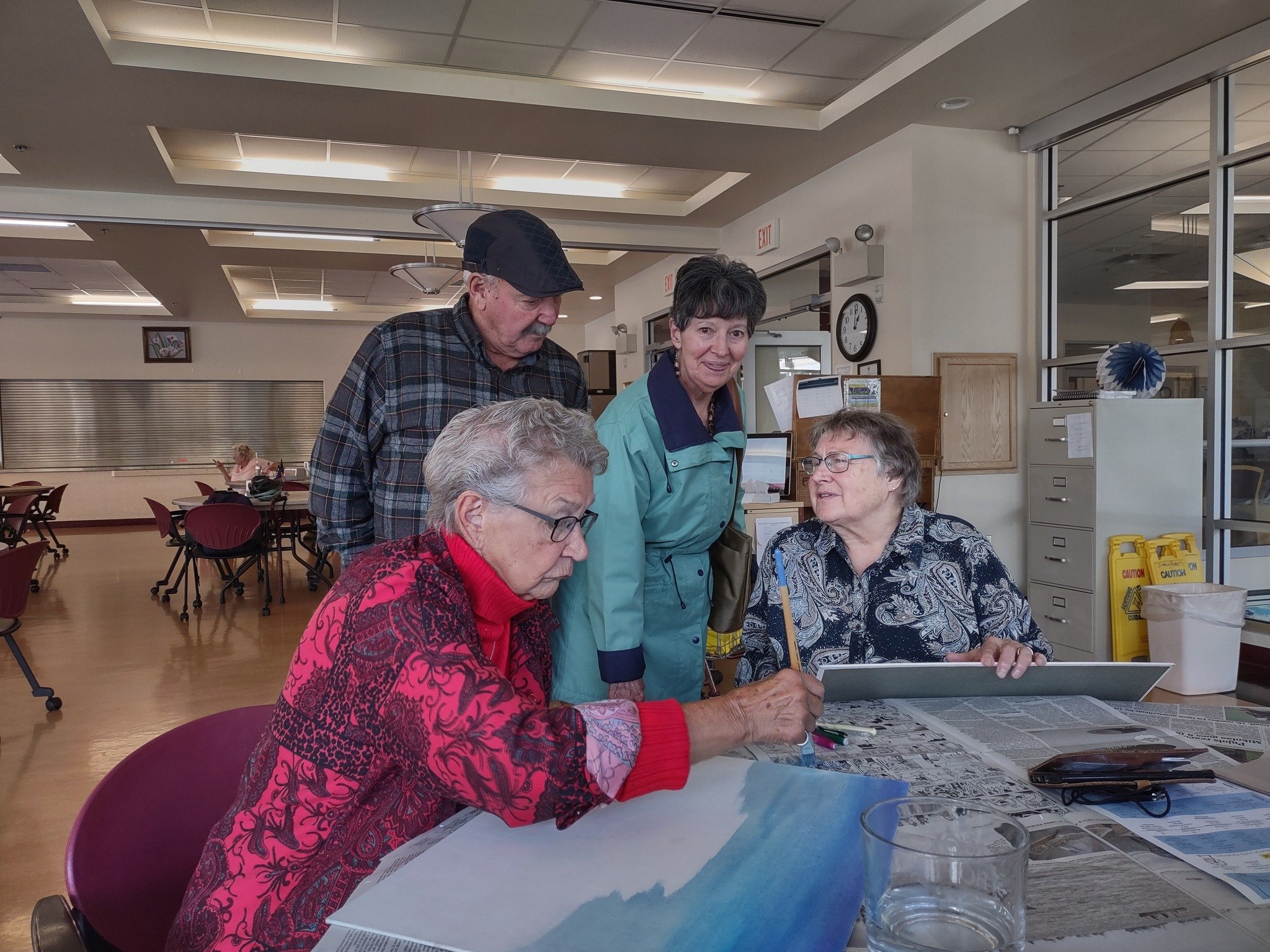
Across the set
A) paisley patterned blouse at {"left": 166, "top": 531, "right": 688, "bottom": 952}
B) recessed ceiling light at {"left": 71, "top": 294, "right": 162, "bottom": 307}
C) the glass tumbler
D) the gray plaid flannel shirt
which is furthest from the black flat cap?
recessed ceiling light at {"left": 71, "top": 294, "right": 162, "bottom": 307}

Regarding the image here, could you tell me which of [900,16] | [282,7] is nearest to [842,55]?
[900,16]

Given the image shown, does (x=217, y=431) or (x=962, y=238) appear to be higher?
(x=962, y=238)

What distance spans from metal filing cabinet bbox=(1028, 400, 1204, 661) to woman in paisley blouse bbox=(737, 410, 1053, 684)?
315 centimetres

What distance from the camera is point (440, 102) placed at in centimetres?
533

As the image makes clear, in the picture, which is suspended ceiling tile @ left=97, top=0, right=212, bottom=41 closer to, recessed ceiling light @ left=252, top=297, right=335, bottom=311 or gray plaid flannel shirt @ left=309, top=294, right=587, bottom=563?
gray plaid flannel shirt @ left=309, top=294, right=587, bottom=563

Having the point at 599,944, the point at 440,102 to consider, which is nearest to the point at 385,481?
the point at 599,944

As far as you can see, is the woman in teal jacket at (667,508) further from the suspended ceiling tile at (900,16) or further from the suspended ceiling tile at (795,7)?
the suspended ceiling tile at (900,16)

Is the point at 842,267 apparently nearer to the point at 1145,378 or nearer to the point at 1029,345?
the point at 1029,345

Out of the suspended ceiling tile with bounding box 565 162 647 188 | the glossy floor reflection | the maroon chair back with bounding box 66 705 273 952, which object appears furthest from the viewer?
the suspended ceiling tile with bounding box 565 162 647 188

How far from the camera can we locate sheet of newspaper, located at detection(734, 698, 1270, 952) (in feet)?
2.74


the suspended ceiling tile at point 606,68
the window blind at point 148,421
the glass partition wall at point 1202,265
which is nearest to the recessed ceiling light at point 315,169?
the suspended ceiling tile at point 606,68

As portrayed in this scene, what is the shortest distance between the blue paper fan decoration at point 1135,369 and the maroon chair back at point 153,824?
4.76 meters

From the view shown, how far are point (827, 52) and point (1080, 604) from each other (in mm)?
3483

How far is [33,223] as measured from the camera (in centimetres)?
745
